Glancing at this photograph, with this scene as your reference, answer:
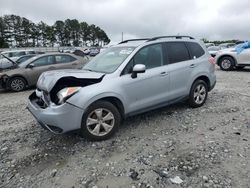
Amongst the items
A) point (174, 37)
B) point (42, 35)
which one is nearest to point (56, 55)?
point (174, 37)

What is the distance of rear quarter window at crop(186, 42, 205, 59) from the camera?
571cm

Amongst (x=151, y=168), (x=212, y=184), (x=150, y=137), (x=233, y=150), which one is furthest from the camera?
(x=150, y=137)

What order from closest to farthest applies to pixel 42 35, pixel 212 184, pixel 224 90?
1. pixel 212 184
2. pixel 224 90
3. pixel 42 35

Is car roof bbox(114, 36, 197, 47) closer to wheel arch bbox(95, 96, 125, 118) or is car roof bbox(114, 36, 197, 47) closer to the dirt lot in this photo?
wheel arch bbox(95, 96, 125, 118)

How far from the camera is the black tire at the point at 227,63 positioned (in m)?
13.0

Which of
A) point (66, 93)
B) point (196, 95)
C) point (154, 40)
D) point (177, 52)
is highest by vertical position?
point (154, 40)

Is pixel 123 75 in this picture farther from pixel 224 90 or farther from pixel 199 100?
pixel 224 90

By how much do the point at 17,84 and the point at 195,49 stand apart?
22.1 ft

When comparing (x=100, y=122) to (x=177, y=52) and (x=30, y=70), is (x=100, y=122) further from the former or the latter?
(x=30, y=70)

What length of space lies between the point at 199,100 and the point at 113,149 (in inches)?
113

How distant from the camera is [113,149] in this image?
3.94 metres

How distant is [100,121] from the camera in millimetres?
4113

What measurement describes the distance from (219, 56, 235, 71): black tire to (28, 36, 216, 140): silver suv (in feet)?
26.3

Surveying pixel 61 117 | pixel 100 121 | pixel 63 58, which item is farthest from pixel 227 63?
pixel 61 117
